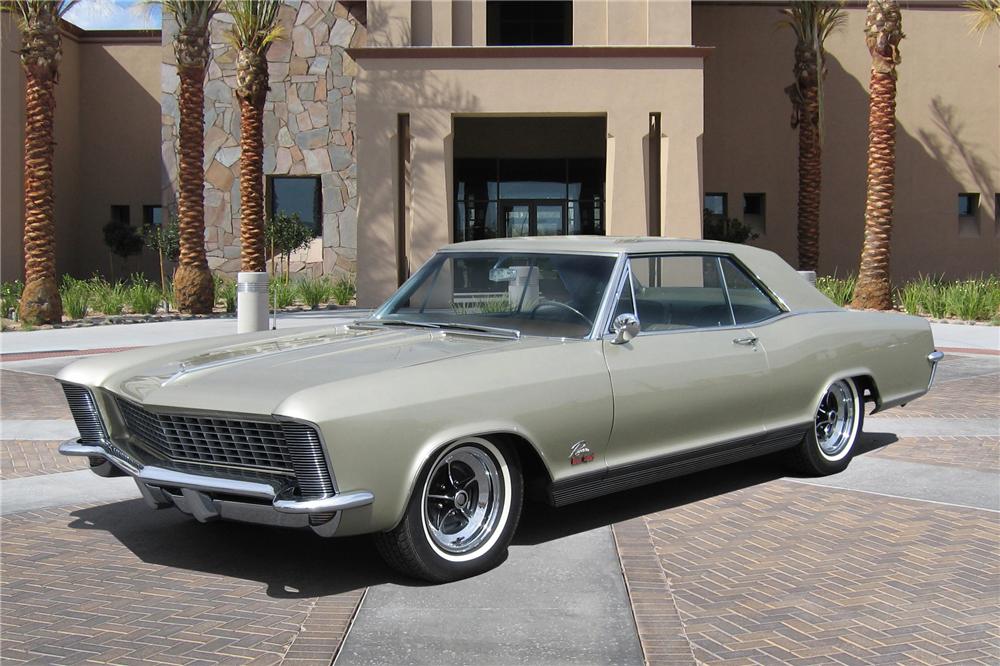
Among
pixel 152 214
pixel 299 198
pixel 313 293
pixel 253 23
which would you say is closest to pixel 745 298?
pixel 253 23

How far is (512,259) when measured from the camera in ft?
20.3

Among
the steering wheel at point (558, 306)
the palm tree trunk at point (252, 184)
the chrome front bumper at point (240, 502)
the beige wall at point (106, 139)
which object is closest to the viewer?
the chrome front bumper at point (240, 502)

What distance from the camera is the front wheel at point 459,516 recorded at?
482 centimetres

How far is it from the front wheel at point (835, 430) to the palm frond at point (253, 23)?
17.0m

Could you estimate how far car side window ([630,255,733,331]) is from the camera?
6.09 metres

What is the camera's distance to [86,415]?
5.57 meters

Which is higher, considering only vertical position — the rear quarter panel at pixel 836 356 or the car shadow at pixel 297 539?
the rear quarter panel at pixel 836 356

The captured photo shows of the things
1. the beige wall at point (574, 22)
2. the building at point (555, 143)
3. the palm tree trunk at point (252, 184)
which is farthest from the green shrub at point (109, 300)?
the beige wall at point (574, 22)

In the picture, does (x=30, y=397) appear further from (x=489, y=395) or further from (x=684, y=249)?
(x=489, y=395)

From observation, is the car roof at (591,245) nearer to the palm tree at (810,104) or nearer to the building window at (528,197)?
the palm tree at (810,104)

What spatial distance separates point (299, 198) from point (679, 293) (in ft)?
75.2

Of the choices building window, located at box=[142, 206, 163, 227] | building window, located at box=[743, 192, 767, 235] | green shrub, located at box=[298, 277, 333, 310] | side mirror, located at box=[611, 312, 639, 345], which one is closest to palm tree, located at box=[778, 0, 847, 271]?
building window, located at box=[743, 192, 767, 235]

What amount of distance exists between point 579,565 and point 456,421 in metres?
1.01

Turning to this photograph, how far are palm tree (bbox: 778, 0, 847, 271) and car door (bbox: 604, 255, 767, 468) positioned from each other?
21.0 metres
